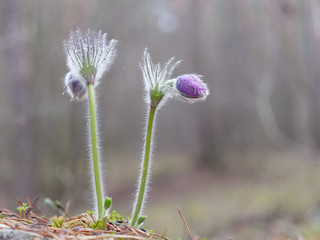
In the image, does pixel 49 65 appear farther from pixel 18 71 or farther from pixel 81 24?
pixel 18 71

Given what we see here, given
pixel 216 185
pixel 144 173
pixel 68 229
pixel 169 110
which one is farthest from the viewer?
pixel 169 110

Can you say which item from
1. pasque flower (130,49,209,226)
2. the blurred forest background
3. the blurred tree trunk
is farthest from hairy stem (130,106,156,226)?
the blurred tree trunk

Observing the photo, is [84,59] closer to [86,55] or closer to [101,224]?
[86,55]

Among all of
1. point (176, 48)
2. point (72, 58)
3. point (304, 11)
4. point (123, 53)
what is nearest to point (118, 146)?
point (176, 48)

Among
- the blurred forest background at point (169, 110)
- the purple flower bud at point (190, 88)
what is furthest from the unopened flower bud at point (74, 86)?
the blurred forest background at point (169, 110)

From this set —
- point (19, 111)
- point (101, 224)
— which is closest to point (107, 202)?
point (101, 224)

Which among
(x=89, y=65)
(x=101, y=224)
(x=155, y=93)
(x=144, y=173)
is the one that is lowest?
(x=101, y=224)

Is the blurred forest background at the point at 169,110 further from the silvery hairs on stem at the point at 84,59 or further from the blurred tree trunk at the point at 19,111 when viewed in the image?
the silvery hairs on stem at the point at 84,59
